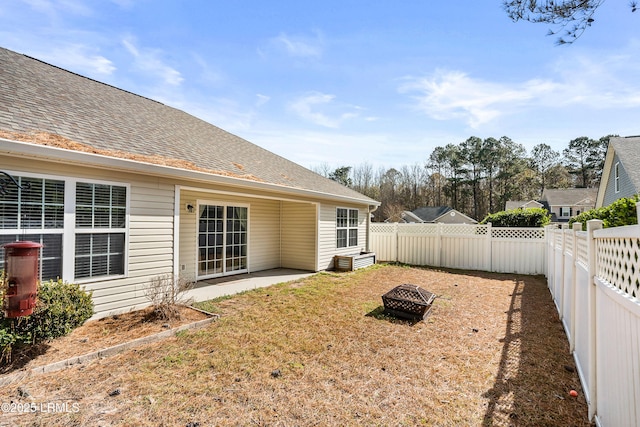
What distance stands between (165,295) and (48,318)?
4.86 feet

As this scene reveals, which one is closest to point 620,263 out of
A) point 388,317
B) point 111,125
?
point 388,317

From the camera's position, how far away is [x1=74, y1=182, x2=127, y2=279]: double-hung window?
15.1 feet

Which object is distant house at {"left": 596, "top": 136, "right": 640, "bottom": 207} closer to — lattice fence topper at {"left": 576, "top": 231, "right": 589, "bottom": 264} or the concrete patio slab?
lattice fence topper at {"left": 576, "top": 231, "right": 589, "bottom": 264}

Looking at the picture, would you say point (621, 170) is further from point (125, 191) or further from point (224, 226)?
point (125, 191)

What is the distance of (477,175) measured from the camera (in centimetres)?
3862

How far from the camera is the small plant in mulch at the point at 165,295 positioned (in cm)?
482

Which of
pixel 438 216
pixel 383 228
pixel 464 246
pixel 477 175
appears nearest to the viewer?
pixel 464 246

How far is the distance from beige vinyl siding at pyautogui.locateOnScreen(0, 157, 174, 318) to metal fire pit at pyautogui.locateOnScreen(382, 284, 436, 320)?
4172mm

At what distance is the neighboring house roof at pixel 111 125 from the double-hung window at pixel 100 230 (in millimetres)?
635

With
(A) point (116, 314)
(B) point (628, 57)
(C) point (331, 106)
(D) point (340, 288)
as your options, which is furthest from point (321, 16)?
(A) point (116, 314)

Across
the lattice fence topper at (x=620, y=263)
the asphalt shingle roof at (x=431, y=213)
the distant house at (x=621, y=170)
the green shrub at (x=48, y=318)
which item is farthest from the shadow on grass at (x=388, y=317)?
the asphalt shingle roof at (x=431, y=213)

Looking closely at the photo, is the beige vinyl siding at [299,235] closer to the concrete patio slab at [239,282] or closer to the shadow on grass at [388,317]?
the concrete patio slab at [239,282]

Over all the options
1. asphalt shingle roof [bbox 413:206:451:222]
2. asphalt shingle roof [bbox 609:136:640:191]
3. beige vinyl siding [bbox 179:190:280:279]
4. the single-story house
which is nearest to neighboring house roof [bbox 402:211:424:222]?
asphalt shingle roof [bbox 413:206:451:222]

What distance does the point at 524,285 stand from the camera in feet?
27.5
